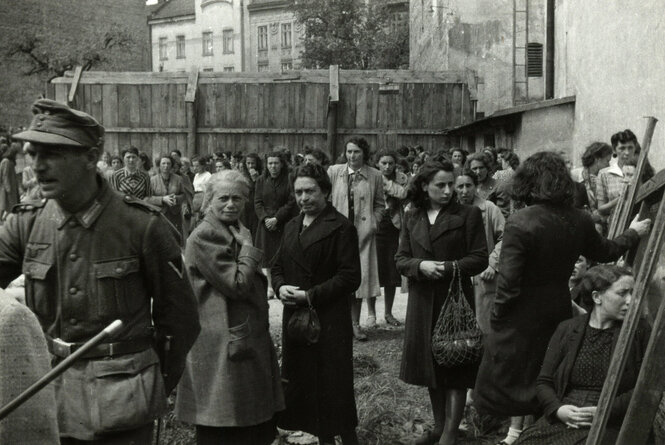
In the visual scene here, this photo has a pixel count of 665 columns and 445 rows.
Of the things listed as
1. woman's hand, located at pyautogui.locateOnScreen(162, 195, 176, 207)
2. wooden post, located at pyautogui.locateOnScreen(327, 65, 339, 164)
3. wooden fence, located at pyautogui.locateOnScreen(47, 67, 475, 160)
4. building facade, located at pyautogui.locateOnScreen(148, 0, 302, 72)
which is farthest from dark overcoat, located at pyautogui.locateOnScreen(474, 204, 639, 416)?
building facade, located at pyautogui.locateOnScreen(148, 0, 302, 72)

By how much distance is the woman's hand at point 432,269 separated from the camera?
201 inches

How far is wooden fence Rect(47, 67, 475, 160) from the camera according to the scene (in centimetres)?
1864

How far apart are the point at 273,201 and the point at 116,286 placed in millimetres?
6688

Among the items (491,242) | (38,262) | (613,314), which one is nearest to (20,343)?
(38,262)

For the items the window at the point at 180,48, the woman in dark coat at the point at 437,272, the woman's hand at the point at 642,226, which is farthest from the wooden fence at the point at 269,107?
the window at the point at 180,48

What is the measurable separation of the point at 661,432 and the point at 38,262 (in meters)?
3.30

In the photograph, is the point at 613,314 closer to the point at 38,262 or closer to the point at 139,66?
the point at 38,262

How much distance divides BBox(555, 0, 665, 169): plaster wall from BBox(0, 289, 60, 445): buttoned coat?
5433 millimetres

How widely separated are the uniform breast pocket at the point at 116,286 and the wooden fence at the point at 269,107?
15537mm

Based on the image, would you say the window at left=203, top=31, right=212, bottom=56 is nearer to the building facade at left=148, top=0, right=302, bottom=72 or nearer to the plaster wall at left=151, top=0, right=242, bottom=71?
the building facade at left=148, top=0, right=302, bottom=72

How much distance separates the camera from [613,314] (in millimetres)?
3924

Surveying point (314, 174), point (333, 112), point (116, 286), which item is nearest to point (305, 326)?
point (314, 174)

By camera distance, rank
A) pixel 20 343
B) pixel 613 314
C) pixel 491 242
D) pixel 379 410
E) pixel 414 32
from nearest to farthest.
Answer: pixel 20 343, pixel 613 314, pixel 379 410, pixel 491 242, pixel 414 32

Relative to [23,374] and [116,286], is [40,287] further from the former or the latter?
[23,374]
